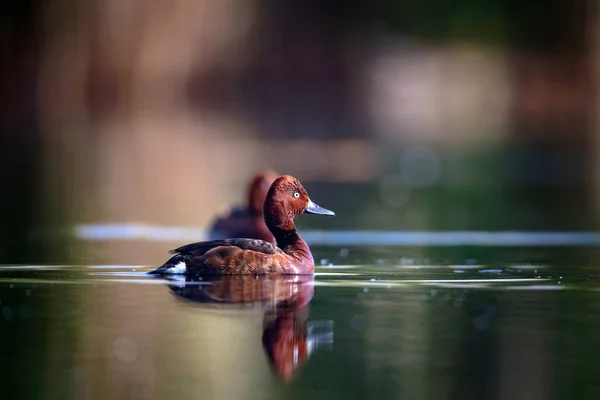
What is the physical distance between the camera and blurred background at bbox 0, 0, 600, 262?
61.6 ft

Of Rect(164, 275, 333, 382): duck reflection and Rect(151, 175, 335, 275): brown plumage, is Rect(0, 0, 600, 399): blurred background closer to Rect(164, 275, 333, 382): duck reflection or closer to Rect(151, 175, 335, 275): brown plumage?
Rect(164, 275, 333, 382): duck reflection

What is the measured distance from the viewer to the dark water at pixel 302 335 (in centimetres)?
534

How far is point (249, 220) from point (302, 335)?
616cm

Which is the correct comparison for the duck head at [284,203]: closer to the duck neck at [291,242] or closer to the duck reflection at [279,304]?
the duck neck at [291,242]

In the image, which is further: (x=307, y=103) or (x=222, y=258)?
(x=307, y=103)

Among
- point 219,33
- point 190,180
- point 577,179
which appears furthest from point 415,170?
point 219,33

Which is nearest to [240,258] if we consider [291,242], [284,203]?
[291,242]

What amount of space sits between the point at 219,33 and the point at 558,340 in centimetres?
2293

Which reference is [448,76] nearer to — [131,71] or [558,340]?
[131,71]

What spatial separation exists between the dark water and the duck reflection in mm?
12

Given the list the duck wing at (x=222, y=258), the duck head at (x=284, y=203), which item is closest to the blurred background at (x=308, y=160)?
the duck wing at (x=222, y=258)

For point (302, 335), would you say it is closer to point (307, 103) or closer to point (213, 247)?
point (213, 247)

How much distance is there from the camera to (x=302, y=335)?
20.7 feet

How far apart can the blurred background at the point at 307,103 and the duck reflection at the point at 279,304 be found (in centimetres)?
713
